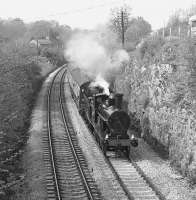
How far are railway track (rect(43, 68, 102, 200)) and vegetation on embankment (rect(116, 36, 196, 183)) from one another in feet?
15.1

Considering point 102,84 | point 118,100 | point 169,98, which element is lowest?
point 169,98

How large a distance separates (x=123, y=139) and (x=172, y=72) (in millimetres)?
5292

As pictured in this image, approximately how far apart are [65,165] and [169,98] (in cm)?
703

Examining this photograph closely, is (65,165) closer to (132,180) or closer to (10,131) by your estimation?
(10,131)

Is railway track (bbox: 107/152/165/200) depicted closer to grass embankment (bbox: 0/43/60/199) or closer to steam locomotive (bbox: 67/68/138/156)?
steam locomotive (bbox: 67/68/138/156)

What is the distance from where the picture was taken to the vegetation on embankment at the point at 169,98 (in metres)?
17.0

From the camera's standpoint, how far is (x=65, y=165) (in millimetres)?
18156

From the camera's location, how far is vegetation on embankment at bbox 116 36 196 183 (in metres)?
17.0

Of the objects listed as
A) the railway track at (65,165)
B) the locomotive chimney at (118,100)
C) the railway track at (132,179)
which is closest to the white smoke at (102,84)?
the locomotive chimney at (118,100)

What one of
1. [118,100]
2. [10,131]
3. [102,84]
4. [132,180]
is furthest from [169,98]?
[10,131]

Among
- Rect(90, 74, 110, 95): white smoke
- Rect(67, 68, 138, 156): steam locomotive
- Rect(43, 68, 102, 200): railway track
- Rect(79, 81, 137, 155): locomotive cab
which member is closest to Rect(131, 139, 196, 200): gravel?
Rect(67, 68, 138, 156): steam locomotive

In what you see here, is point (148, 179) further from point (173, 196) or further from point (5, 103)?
point (5, 103)

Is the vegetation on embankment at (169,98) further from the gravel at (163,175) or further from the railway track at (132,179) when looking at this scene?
the railway track at (132,179)

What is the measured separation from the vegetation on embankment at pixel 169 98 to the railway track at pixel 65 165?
15.1 ft
